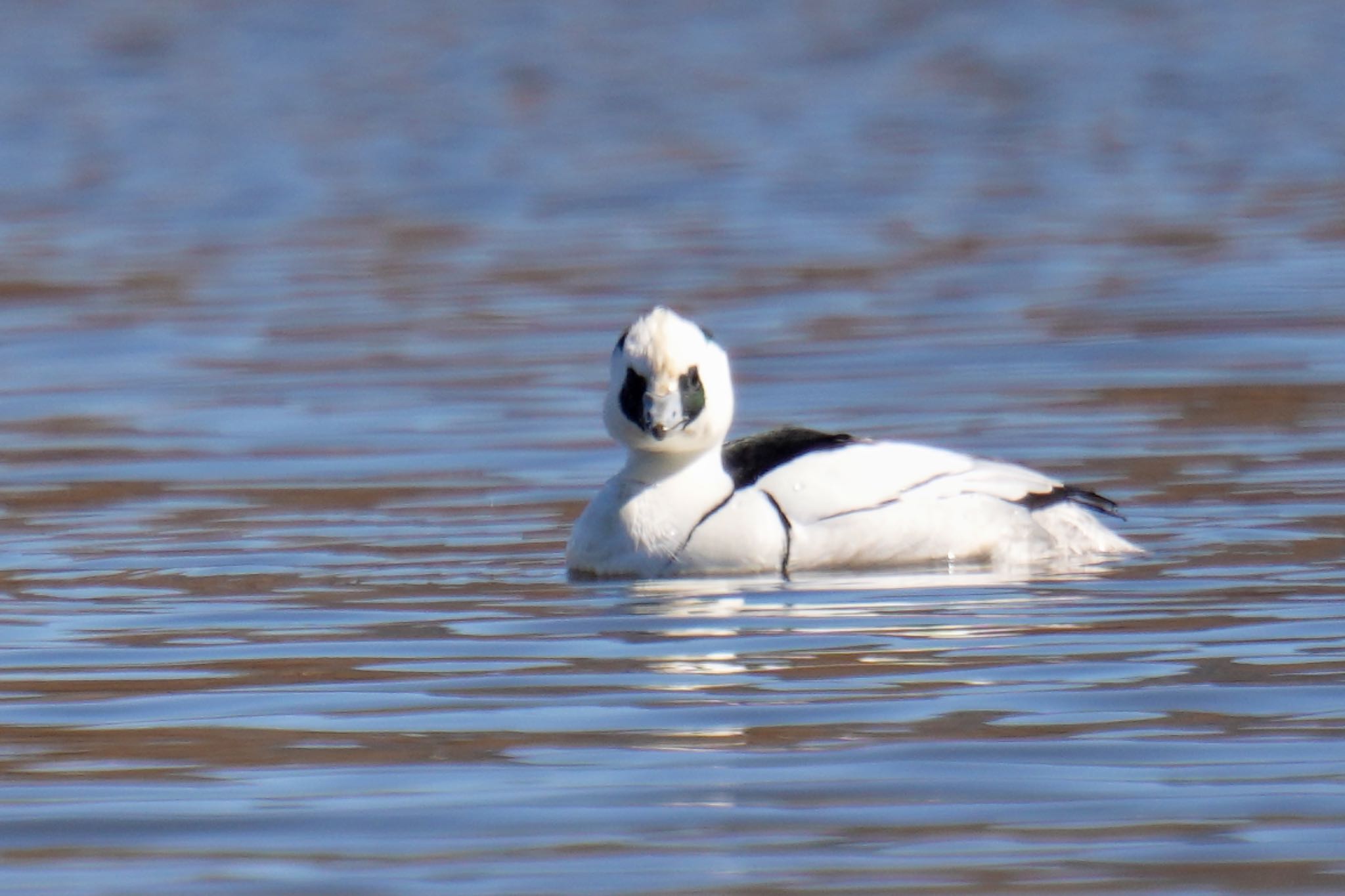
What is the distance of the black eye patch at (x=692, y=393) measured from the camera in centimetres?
833

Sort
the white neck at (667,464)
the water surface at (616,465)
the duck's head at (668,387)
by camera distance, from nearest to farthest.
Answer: the water surface at (616,465), the duck's head at (668,387), the white neck at (667,464)

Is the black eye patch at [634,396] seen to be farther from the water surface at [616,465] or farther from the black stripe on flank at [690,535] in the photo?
the water surface at [616,465]

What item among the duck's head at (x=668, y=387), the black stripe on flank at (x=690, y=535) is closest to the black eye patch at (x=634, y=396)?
the duck's head at (x=668, y=387)

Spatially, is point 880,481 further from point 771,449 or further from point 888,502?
point 771,449

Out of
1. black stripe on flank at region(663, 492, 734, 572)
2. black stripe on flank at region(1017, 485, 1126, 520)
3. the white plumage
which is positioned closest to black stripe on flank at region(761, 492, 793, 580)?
the white plumage

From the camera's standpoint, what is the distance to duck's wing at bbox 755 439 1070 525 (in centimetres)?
832

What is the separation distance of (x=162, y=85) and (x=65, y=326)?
1404 cm

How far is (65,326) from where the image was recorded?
15.5 meters

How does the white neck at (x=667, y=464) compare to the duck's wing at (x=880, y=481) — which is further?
the white neck at (x=667, y=464)

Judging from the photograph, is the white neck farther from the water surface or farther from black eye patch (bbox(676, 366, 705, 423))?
the water surface

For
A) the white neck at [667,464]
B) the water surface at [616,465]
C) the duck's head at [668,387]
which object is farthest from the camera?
the white neck at [667,464]

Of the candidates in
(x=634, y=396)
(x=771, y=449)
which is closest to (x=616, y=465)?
(x=771, y=449)

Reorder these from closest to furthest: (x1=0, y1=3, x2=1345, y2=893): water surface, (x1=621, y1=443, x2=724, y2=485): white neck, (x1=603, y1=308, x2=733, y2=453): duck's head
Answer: (x1=0, y1=3, x2=1345, y2=893): water surface, (x1=603, y1=308, x2=733, y2=453): duck's head, (x1=621, y1=443, x2=724, y2=485): white neck

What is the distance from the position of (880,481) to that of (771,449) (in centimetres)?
41
